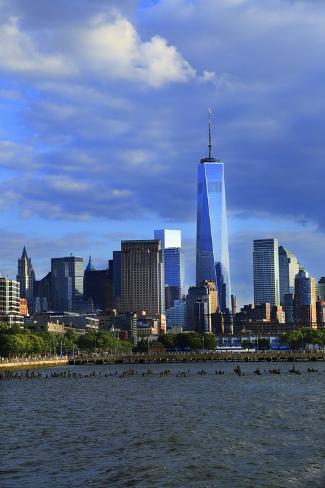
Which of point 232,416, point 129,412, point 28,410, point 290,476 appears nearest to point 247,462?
point 290,476

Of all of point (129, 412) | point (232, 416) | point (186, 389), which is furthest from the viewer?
point (186, 389)

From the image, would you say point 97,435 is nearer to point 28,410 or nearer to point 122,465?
point 122,465

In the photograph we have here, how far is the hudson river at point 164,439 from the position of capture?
65.7 metres

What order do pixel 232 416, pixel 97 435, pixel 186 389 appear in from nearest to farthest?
pixel 97 435 < pixel 232 416 < pixel 186 389

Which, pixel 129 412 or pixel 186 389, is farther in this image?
pixel 186 389

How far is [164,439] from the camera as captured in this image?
85.6 m

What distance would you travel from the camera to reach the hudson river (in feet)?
216

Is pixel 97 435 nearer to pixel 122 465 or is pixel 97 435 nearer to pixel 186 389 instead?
pixel 122 465

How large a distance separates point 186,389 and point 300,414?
56003 millimetres

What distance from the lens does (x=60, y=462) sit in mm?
72438

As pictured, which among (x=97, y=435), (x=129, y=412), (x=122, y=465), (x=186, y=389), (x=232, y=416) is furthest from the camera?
(x=186, y=389)

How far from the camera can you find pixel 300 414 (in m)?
109

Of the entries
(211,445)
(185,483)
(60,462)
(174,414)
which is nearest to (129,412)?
(174,414)

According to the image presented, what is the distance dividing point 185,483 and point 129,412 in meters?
53.6
